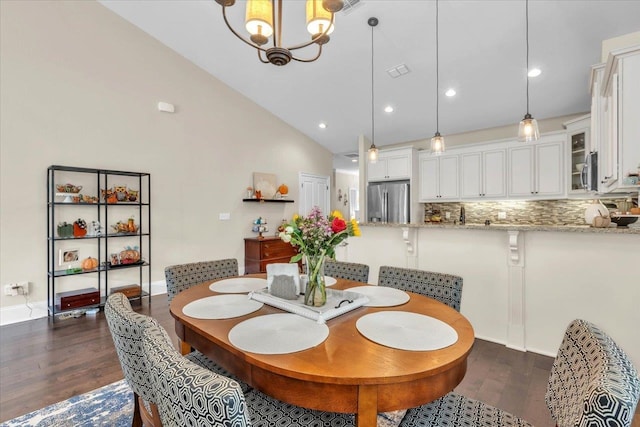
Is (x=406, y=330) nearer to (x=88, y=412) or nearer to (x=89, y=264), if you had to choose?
(x=88, y=412)

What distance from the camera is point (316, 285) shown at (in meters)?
1.50

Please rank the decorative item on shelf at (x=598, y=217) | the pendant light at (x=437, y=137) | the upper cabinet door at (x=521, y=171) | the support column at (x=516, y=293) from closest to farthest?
the decorative item on shelf at (x=598, y=217)
the support column at (x=516, y=293)
the pendant light at (x=437, y=137)
the upper cabinet door at (x=521, y=171)

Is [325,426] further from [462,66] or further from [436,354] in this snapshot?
[462,66]

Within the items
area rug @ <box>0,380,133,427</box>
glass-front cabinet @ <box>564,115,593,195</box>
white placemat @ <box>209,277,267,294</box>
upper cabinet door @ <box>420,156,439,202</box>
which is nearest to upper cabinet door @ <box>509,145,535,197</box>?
glass-front cabinet @ <box>564,115,593,195</box>

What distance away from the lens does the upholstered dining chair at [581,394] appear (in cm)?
64

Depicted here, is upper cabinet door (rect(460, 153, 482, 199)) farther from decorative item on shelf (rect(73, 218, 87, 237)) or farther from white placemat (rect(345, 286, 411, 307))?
decorative item on shelf (rect(73, 218, 87, 237))

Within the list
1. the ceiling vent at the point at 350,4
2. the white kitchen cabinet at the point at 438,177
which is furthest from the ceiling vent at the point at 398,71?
the white kitchen cabinet at the point at 438,177

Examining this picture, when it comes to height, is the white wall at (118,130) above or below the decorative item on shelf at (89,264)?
above

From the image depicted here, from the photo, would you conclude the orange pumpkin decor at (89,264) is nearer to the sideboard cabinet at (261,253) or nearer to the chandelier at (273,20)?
the sideboard cabinet at (261,253)

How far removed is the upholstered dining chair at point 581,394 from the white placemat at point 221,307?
2.75ft

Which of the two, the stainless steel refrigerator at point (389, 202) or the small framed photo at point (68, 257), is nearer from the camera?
the small framed photo at point (68, 257)

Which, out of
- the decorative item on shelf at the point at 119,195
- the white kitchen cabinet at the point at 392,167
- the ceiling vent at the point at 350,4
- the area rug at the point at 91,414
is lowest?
the area rug at the point at 91,414

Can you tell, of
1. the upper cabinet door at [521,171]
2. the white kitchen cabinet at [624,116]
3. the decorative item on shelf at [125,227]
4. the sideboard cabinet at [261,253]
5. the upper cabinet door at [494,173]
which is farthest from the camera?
the sideboard cabinet at [261,253]

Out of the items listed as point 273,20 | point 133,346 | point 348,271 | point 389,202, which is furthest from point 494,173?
point 133,346
